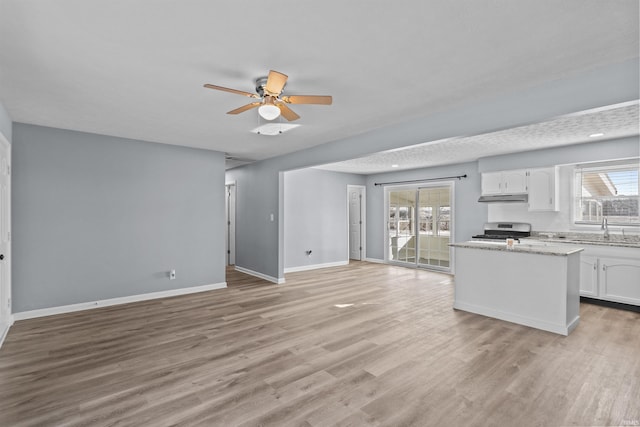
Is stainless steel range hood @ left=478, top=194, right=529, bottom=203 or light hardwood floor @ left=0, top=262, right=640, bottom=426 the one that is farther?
stainless steel range hood @ left=478, top=194, right=529, bottom=203

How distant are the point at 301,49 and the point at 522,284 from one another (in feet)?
12.0

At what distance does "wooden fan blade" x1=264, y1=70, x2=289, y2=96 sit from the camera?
2211 mm

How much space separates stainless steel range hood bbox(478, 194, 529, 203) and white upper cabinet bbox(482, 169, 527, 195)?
71 millimetres

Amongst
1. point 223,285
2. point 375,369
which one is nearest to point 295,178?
point 223,285

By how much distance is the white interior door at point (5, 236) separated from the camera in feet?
11.3

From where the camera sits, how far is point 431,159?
634cm

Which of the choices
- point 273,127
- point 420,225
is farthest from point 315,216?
point 273,127

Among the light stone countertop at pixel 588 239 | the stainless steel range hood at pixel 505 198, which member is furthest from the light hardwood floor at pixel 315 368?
the stainless steel range hood at pixel 505 198

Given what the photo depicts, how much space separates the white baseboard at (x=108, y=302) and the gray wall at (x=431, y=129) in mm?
1344

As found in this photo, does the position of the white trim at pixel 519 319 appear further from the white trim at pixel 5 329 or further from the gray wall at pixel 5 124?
the gray wall at pixel 5 124

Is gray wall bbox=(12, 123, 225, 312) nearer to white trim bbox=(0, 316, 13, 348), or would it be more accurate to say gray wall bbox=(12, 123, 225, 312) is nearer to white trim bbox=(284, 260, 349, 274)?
white trim bbox=(0, 316, 13, 348)

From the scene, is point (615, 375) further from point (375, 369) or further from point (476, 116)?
point (476, 116)

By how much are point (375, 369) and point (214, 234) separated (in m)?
3.86

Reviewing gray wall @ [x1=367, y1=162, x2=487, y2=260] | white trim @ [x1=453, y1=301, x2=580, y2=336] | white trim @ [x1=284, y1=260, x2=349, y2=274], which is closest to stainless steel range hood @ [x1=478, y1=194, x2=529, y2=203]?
gray wall @ [x1=367, y1=162, x2=487, y2=260]
